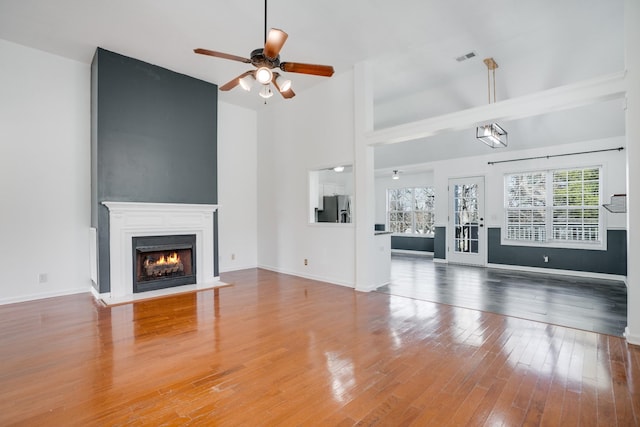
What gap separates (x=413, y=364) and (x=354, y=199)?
119 inches

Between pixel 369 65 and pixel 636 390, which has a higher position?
pixel 369 65

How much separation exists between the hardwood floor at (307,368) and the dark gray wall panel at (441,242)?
469 cm

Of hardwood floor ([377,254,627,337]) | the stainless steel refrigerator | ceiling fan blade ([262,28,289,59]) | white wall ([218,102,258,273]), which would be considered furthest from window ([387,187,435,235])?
ceiling fan blade ([262,28,289,59])

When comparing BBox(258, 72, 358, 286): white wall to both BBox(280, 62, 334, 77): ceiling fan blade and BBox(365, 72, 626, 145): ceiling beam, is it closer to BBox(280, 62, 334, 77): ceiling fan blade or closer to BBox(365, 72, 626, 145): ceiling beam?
BBox(365, 72, 626, 145): ceiling beam

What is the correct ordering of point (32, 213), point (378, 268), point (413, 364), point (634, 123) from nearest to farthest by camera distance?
point (413, 364)
point (634, 123)
point (32, 213)
point (378, 268)

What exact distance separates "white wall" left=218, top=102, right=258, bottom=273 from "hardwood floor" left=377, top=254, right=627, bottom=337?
3.30m

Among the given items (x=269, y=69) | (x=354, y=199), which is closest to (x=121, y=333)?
(x=269, y=69)

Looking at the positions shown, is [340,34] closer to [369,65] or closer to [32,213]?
[369,65]

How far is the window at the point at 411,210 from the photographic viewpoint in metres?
9.90

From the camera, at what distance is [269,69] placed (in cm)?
308

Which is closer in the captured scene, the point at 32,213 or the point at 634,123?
the point at 634,123

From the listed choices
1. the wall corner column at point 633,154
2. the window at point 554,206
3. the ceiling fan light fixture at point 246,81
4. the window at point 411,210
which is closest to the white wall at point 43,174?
the ceiling fan light fixture at point 246,81

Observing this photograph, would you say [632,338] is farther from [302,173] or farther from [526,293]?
[302,173]

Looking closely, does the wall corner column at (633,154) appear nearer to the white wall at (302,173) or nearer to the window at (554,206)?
the white wall at (302,173)
